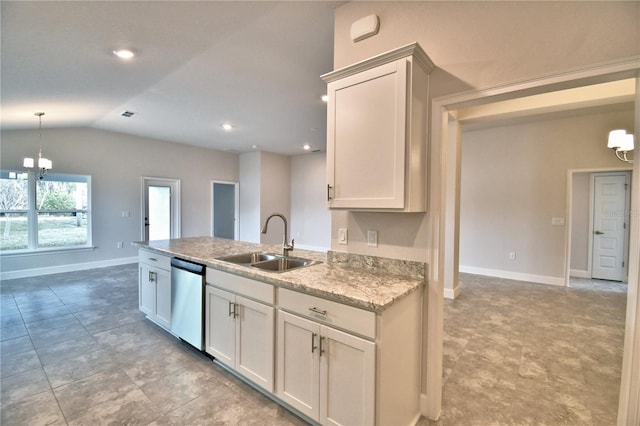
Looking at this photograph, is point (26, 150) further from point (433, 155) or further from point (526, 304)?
point (526, 304)

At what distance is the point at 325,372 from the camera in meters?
1.59

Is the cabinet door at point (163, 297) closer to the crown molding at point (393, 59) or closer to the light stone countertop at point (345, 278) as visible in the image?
the light stone countertop at point (345, 278)

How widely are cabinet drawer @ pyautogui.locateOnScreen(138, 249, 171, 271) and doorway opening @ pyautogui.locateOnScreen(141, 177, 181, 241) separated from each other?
3.70 metres

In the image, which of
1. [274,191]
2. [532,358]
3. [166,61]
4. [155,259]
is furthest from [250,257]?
[274,191]

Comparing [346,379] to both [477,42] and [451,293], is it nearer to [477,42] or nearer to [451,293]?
[477,42]

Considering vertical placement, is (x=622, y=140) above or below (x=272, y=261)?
above

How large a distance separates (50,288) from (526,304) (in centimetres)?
708

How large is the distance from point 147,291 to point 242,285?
179 centimetres

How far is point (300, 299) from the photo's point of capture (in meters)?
1.71

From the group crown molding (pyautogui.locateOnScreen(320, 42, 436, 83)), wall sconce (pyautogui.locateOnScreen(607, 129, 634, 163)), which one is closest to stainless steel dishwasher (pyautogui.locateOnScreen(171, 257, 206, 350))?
crown molding (pyautogui.locateOnScreen(320, 42, 436, 83))

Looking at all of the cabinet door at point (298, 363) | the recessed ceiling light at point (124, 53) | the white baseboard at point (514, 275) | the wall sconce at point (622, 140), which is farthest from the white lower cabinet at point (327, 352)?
the white baseboard at point (514, 275)

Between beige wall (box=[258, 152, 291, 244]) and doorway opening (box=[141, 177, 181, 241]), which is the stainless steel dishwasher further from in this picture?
beige wall (box=[258, 152, 291, 244])

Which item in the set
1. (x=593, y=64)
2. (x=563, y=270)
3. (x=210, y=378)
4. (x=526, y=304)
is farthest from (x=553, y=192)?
(x=210, y=378)

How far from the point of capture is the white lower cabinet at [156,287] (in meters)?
2.83
